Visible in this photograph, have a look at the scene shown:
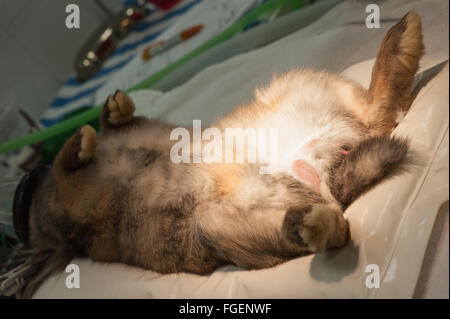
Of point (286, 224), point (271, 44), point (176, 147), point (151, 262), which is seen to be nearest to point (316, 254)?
point (286, 224)

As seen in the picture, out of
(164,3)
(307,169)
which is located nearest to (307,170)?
(307,169)

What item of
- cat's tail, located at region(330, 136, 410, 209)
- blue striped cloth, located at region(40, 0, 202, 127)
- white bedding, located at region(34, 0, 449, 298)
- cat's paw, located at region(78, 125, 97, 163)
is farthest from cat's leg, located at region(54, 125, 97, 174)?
blue striped cloth, located at region(40, 0, 202, 127)

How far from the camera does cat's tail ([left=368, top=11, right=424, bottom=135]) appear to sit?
3.18ft

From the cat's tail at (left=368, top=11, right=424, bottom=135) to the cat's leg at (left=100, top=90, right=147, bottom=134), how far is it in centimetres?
87

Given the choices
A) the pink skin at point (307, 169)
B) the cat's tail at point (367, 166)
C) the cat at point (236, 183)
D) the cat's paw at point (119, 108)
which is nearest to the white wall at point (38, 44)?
the cat's paw at point (119, 108)

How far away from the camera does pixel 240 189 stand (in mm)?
1044

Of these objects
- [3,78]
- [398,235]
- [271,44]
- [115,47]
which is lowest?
[398,235]

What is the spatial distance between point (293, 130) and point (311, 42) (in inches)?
24.1

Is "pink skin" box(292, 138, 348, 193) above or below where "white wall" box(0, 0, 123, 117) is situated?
below

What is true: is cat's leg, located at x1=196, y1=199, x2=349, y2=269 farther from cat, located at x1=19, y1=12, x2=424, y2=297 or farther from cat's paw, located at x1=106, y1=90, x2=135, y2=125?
cat's paw, located at x1=106, y1=90, x2=135, y2=125

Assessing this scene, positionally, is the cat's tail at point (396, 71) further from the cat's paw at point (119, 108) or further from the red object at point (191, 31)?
the red object at point (191, 31)

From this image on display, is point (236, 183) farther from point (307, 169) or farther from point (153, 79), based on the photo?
point (153, 79)

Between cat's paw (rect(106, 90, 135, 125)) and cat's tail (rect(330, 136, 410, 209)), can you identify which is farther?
cat's paw (rect(106, 90, 135, 125))

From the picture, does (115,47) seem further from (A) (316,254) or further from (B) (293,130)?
(A) (316,254)
